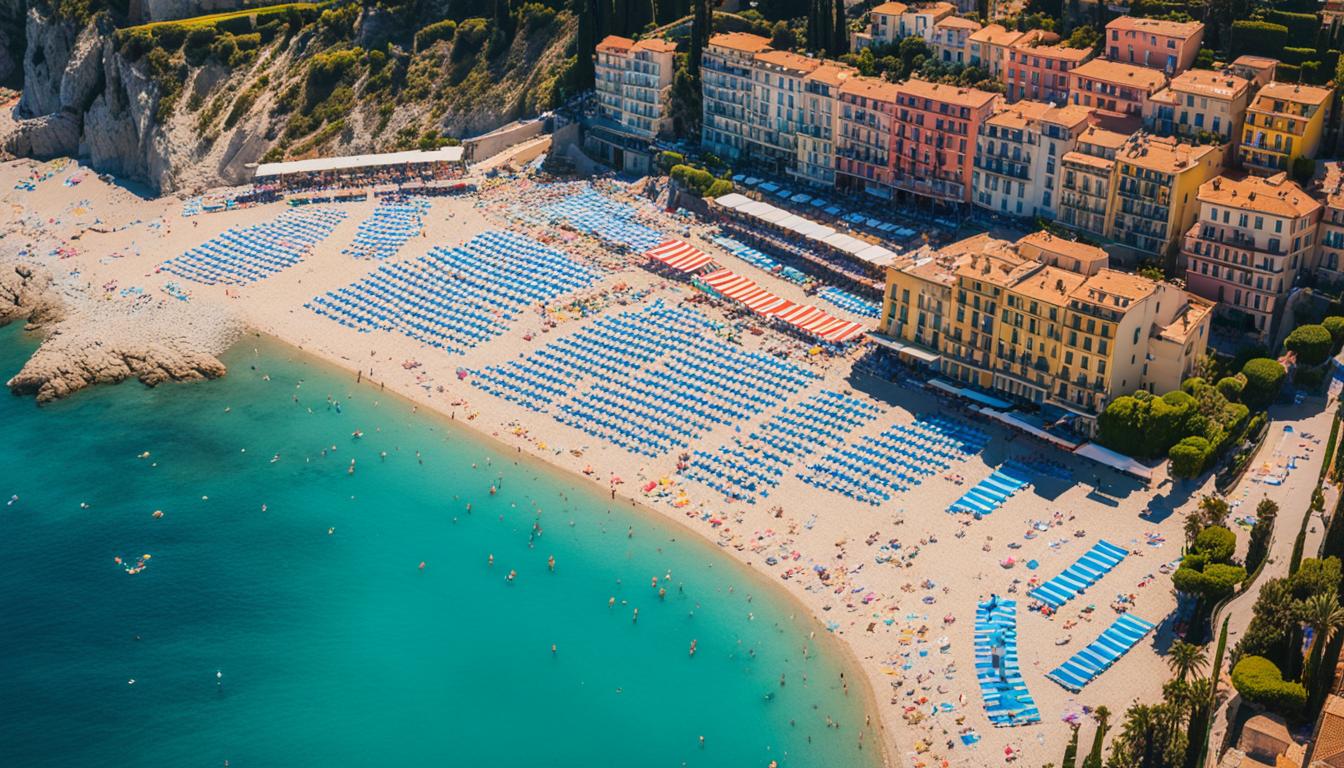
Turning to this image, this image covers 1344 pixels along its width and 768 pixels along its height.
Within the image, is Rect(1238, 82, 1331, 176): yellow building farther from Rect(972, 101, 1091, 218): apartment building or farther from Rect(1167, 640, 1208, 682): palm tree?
Rect(1167, 640, 1208, 682): palm tree

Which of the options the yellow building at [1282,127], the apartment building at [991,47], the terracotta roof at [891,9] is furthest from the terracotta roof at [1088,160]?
the terracotta roof at [891,9]

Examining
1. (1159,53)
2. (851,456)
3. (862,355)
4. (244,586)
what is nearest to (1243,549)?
(851,456)

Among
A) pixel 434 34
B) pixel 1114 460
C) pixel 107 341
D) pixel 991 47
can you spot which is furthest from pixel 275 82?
pixel 1114 460

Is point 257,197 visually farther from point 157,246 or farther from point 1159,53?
point 1159,53

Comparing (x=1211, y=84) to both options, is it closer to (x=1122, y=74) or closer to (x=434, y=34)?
(x=1122, y=74)

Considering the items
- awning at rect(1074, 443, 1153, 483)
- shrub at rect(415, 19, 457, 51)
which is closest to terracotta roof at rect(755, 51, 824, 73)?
shrub at rect(415, 19, 457, 51)

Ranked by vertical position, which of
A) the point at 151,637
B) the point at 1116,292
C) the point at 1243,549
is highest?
the point at 1116,292

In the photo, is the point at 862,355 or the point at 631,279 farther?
the point at 631,279

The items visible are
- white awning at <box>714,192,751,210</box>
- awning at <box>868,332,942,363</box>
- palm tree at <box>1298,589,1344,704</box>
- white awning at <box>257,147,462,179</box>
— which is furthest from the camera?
white awning at <box>257,147,462,179</box>
